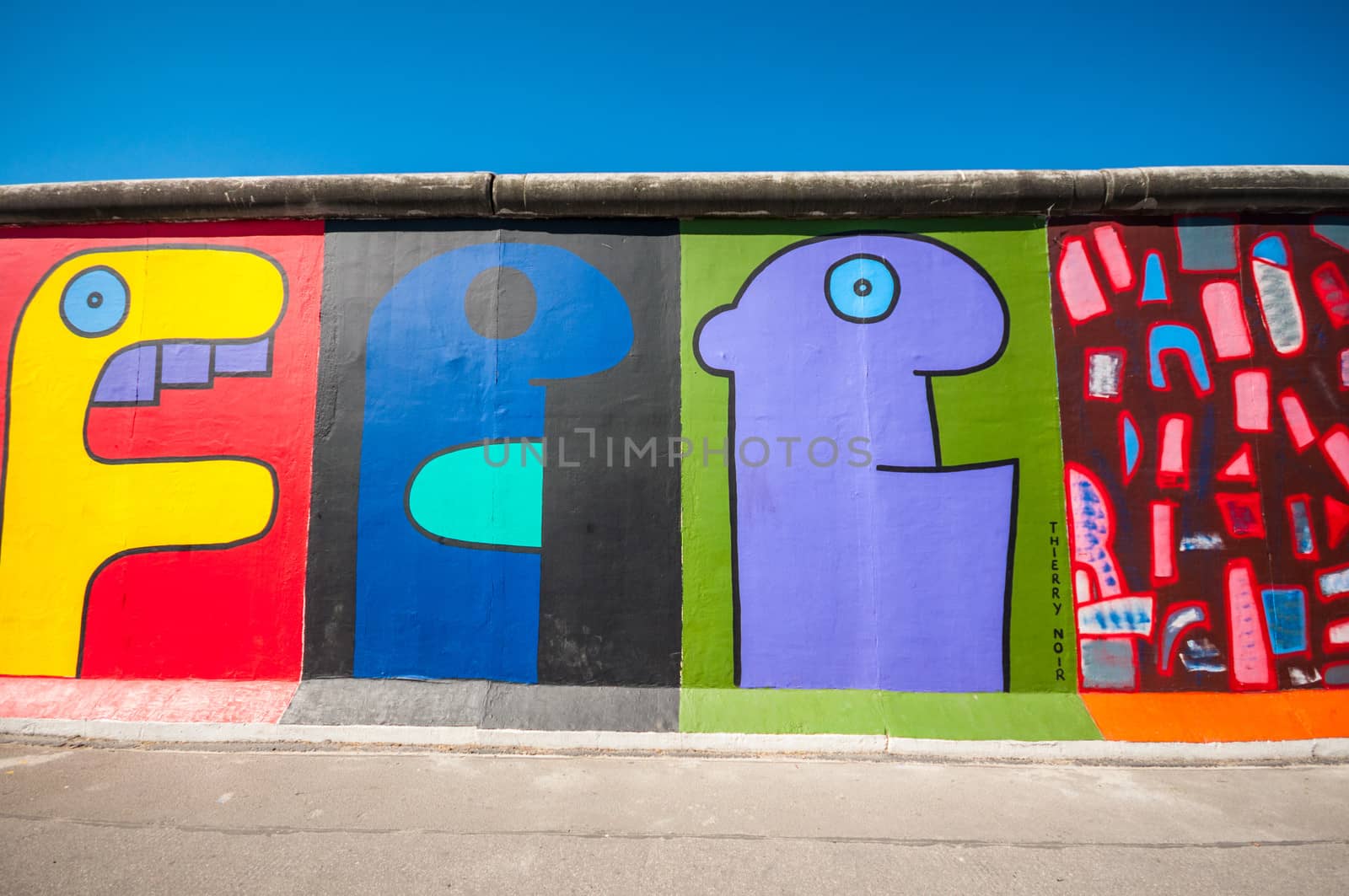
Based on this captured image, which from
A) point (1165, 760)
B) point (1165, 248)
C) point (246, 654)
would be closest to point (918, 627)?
point (1165, 760)

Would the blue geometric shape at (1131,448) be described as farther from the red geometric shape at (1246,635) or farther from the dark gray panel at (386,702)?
the dark gray panel at (386,702)

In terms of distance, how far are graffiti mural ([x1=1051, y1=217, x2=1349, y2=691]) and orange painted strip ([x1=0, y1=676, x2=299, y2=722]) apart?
5.79 metres

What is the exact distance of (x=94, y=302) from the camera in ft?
18.3

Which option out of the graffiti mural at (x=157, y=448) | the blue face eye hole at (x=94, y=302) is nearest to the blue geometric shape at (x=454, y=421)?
the graffiti mural at (x=157, y=448)

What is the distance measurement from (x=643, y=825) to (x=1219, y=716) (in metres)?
4.07

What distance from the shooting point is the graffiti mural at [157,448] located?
205 inches

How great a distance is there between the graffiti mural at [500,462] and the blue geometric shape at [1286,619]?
422 centimetres

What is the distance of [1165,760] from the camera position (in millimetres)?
4594

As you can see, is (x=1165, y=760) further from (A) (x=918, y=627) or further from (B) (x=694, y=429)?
(B) (x=694, y=429)

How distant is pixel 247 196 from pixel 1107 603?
708 cm

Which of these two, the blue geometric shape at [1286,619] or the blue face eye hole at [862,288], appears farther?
the blue face eye hole at [862,288]

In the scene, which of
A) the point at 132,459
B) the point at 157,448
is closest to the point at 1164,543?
the point at 157,448

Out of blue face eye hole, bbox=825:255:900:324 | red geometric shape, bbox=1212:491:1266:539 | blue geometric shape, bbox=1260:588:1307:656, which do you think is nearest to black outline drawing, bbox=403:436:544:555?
blue face eye hole, bbox=825:255:900:324

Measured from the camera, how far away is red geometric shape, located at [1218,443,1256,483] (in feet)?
16.7
